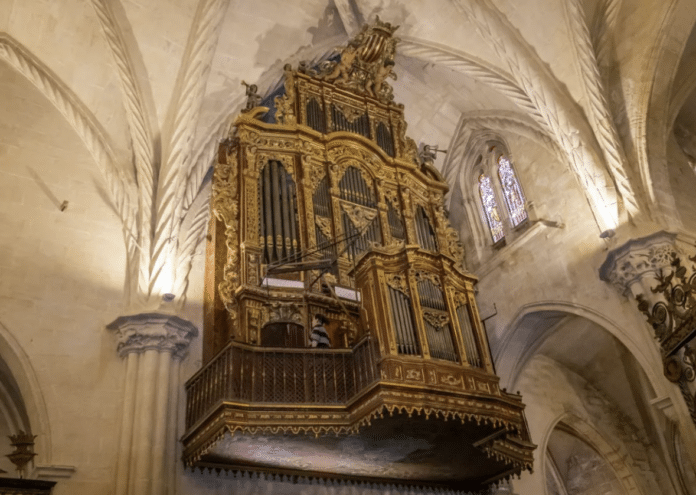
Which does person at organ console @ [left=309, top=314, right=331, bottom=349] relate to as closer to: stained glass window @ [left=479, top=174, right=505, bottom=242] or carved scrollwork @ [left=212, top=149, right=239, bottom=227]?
carved scrollwork @ [left=212, top=149, right=239, bottom=227]

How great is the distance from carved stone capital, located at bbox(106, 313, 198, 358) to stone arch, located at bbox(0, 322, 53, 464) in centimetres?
128

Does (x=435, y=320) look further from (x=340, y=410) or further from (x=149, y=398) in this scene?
(x=149, y=398)

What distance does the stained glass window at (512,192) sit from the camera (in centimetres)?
1545

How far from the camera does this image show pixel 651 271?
11.4 meters

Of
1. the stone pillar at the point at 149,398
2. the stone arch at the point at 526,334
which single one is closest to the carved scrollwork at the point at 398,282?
the stone pillar at the point at 149,398

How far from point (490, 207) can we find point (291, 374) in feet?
27.8

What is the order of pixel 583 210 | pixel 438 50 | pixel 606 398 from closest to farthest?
pixel 583 210
pixel 438 50
pixel 606 398

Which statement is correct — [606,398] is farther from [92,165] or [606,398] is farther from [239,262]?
[92,165]

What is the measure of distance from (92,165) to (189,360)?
4123 millimetres

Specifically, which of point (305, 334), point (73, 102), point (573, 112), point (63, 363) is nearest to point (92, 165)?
point (73, 102)

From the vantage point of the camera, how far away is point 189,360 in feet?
36.5

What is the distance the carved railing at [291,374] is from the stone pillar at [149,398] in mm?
932

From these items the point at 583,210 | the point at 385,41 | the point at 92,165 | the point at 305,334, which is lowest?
the point at 305,334

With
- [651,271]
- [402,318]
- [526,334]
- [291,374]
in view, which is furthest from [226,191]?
[526,334]
